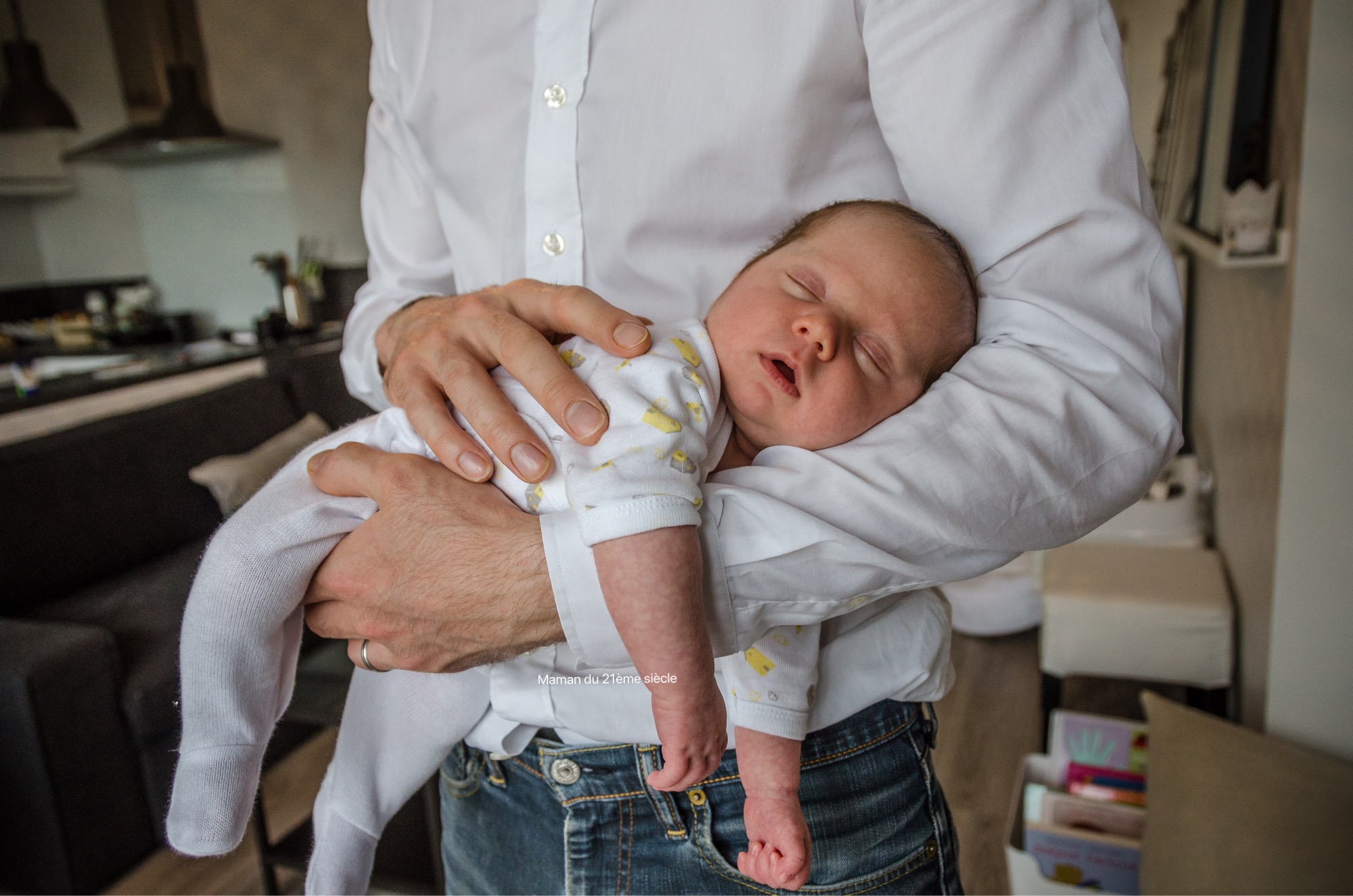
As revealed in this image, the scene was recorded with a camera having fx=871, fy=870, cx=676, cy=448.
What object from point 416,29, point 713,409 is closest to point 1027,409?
point 713,409

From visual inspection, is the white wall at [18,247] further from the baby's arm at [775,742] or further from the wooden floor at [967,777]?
the baby's arm at [775,742]

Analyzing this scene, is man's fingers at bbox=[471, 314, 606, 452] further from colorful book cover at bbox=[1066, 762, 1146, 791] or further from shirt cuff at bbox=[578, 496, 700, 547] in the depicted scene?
colorful book cover at bbox=[1066, 762, 1146, 791]

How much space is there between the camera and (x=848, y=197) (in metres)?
0.86

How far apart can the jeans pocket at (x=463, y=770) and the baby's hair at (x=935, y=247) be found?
1.95 feet

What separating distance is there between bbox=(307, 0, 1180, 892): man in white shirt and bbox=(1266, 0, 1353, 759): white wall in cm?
118

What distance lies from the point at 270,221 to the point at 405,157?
5.48 meters

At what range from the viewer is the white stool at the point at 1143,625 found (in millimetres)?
2273

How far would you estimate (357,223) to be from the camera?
5980mm

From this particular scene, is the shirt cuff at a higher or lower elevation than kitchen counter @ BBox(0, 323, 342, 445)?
higher

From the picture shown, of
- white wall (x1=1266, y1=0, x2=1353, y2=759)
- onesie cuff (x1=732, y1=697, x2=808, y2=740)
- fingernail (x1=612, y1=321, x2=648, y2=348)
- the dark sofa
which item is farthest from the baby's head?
Answer: the dark sofa

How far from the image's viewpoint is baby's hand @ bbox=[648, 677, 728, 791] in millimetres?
662

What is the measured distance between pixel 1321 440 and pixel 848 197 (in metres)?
1.32

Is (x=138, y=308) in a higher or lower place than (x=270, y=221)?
lower

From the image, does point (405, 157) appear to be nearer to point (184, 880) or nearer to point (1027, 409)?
point (1027, 409)
